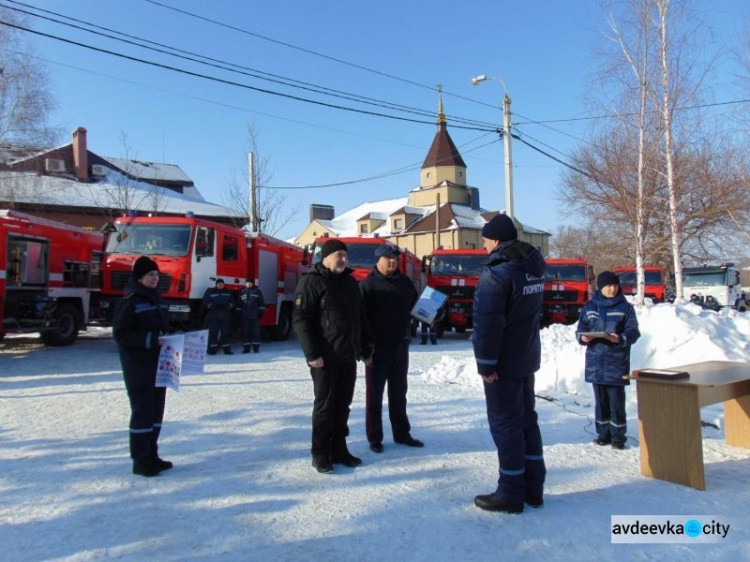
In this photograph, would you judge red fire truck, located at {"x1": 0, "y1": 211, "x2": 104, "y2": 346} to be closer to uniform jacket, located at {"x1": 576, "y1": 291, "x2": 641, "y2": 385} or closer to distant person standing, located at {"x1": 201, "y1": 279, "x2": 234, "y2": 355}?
distant person standing, located at {"x1": 201, "y1": 279, "x2": 234, "y2": 355}

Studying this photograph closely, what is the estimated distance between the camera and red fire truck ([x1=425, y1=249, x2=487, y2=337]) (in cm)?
1641

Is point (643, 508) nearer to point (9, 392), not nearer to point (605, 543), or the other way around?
point (605, 543)

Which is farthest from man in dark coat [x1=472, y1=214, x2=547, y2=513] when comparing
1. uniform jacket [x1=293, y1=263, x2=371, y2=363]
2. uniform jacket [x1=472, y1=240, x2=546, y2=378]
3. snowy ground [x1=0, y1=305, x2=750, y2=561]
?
uniform jacket [x1=293, y1=263, x2=371, y2=363]

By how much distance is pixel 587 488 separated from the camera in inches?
166

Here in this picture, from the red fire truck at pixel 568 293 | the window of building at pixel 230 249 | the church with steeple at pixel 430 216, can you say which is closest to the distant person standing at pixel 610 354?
the window of building at pixel 230 249

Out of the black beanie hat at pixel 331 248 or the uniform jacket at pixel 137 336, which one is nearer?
the uniform jacket at pixel 137 336

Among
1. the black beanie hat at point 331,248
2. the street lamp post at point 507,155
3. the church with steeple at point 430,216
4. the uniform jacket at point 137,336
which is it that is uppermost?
the church with steeple at point 430,216

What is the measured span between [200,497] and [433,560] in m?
1.84

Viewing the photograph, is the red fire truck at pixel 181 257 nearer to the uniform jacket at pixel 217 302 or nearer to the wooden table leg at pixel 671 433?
the uniform jacket at pixel 217 302

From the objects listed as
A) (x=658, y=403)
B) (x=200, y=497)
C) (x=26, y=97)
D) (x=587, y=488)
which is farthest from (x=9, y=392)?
(x=26, y=97)

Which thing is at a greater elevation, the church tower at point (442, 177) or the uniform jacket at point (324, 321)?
the church tower at point (442, 177)

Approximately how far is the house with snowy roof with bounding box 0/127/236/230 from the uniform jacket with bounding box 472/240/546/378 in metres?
21.9

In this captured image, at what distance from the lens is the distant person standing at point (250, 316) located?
12.4 metres

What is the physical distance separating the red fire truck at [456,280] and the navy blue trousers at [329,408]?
11496 millimetres
